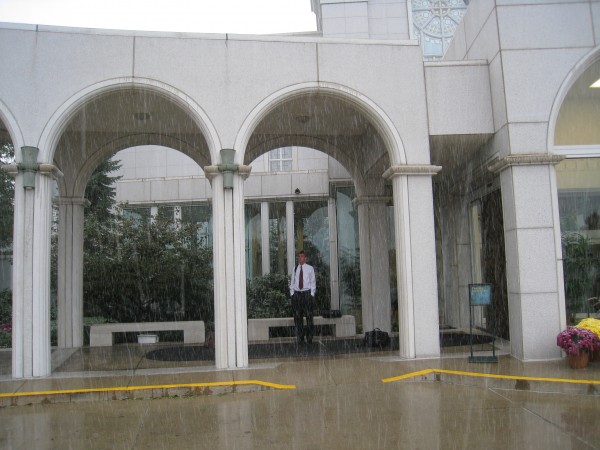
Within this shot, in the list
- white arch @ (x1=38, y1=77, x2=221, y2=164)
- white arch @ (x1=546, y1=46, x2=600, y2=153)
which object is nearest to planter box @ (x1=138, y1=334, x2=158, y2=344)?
white arch @ (x1=38, y1=77, x2=221, y2=164)

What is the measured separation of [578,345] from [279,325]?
20.4 ft

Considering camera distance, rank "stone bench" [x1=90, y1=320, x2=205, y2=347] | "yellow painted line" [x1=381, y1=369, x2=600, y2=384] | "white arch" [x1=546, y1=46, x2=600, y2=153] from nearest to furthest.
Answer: "yellow painted line" [x1=381, y1=369, x2=600, y2=384] → "white arch" [x1=546, y1=46, x2=600, y2=153] → "stone bench" [x1=90, y1=320, x2=205, y2=347]

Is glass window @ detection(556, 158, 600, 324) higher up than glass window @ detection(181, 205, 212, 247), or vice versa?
glass window @ detection(181, 205, 212, 247)

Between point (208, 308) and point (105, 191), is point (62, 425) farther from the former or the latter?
point (105, 191)

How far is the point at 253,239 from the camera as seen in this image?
16.9 metres

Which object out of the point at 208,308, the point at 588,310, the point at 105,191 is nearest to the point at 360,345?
the point at 588,310

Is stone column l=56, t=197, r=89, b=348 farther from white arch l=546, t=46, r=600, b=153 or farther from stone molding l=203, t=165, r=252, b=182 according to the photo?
white arch l=546, t=46, r=600, b=153

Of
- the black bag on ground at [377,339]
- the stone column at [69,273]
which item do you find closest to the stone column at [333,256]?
the black bag on ground at [377,339]

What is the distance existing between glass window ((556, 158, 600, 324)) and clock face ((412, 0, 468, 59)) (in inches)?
468

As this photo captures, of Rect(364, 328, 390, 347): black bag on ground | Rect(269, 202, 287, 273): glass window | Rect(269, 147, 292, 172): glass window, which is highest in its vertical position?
Rect(269, 147, 292, 172): glass window

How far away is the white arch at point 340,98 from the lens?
8.96m

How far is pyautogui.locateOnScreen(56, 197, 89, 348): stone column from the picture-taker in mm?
11305

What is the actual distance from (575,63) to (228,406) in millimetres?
7662

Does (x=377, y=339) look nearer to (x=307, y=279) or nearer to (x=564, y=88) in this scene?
(x=307, y=279)
